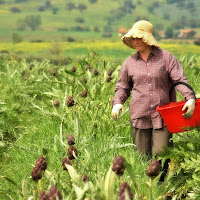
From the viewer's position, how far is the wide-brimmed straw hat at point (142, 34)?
3.03 meters

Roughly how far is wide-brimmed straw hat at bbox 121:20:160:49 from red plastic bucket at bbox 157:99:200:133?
53cm

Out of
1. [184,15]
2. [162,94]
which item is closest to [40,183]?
[162,94]

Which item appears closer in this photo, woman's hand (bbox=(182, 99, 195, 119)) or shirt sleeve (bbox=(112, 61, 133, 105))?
woman's hand (bbox=(182, 99, 195, 119))

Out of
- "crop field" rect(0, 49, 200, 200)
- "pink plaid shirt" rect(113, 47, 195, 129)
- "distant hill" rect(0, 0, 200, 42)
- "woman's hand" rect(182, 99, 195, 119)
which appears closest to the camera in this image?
"crop field" rect(0, 49, 200, 200)

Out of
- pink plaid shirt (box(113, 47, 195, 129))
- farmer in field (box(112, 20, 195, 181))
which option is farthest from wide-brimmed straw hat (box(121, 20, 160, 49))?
pink plaid shirt (box(113, 47, 195, 129))

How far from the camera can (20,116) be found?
17.6ft

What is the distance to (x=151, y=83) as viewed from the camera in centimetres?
310

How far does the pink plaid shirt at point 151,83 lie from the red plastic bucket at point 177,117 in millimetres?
217

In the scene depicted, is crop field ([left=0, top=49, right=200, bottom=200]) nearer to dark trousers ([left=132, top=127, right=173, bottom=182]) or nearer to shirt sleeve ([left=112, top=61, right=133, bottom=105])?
dark trousers ([left=132, top=127, right=173, bottom=182])

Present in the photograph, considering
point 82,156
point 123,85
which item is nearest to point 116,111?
point 123,85

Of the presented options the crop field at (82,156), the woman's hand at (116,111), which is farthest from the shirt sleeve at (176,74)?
the woman's hand at (116,111)

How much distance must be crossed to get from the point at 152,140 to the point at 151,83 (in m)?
0.53

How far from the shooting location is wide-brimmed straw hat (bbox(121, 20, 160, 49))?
9.96ft

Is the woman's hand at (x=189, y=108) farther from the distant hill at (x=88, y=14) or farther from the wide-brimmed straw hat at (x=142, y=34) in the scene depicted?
the distant hill at (x=88, y=14)
